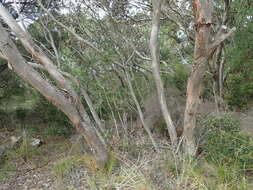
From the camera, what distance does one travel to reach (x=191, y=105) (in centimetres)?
236

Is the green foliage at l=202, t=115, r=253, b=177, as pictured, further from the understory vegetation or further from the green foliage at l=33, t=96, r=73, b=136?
the green foliage at l=33, t=96, r=73, b=136

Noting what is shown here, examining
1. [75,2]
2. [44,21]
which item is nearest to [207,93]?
[75,2]

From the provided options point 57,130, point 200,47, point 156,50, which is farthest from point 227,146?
point 57,130

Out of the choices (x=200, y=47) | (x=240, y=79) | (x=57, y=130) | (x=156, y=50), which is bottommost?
(x=240, y=79)

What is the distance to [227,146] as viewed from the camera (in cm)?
237

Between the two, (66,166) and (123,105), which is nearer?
(66,166)

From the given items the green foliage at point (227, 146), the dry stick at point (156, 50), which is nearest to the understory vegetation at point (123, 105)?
the green foliage at point (227, 146)

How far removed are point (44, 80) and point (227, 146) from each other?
2238 millimetres

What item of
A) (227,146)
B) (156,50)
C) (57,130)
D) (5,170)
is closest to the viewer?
(227,146)

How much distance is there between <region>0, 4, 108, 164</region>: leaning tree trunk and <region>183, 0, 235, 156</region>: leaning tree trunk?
122cm

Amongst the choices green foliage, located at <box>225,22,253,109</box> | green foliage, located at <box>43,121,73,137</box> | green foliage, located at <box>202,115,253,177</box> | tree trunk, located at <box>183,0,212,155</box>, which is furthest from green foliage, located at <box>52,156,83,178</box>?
green foliage, located at <box>225,22,253,109</box>

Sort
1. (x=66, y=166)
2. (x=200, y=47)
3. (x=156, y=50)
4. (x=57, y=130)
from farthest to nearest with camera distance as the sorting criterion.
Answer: (x=57, y=130) → (x=66, y=166) → (x=156, y=50) → (x=200, y=47)

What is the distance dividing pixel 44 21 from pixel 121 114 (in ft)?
7.79

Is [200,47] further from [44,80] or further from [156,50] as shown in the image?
[44,80]
